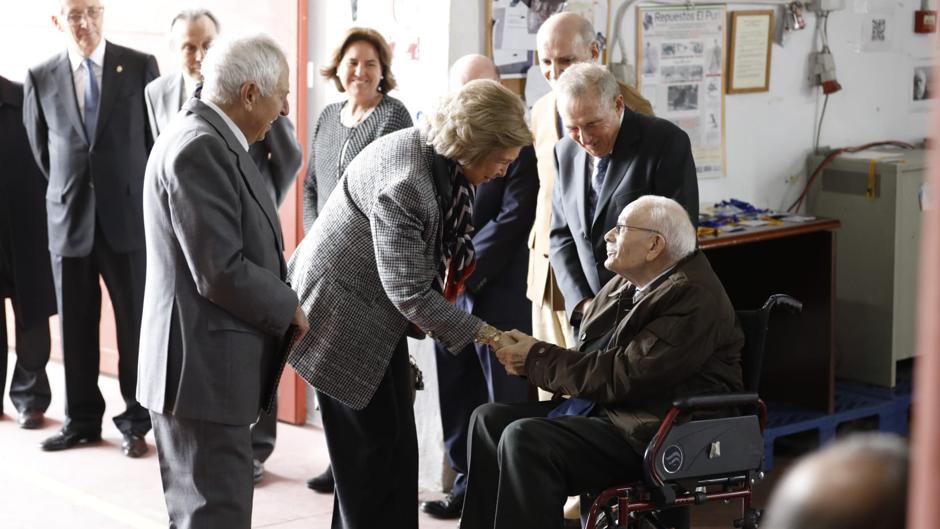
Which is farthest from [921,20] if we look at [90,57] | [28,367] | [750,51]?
[28,367]

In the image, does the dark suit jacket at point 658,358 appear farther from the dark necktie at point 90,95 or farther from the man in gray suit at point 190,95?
the dark necktie at point 90,95

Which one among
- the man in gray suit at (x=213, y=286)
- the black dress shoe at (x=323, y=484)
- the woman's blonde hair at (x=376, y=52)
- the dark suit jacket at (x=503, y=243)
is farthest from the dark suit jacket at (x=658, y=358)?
the black dress shoe at (x=323, y=484)

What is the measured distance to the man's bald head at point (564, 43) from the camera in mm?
3941

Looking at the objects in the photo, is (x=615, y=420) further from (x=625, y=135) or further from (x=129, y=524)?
(x=129, y=524)

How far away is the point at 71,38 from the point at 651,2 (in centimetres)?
223

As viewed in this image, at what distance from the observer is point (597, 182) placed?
12.4ft

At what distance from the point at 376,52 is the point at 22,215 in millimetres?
2039

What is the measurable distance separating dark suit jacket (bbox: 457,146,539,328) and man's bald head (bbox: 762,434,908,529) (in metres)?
3.01

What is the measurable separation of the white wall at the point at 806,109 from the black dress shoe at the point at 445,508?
1780mm

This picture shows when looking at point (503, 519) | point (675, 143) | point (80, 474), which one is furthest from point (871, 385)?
point (80, 474)

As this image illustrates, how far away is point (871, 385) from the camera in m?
5.56

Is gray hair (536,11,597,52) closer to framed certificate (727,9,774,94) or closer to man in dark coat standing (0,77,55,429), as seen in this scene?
framed certificate (727,9,774,94)

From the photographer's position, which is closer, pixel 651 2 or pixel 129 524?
pixel 129 524

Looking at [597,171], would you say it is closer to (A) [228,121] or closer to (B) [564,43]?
(B) [564,43]
